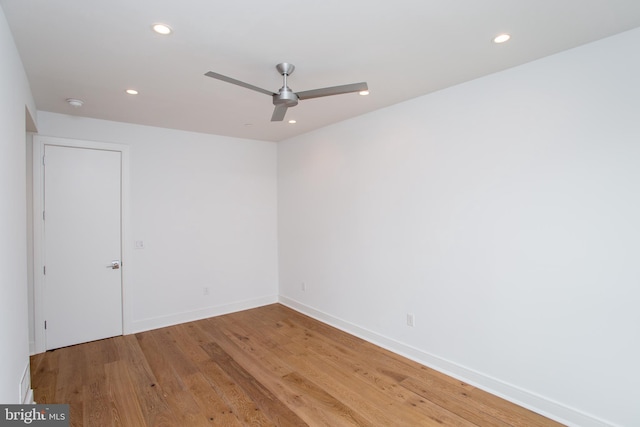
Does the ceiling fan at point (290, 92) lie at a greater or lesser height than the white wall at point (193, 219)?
greater

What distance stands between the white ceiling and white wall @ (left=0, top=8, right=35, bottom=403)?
247mm

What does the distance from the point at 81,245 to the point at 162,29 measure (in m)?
3.02

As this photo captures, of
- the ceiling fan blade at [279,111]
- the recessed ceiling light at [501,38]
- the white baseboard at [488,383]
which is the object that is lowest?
the white baseboard at [488,383]

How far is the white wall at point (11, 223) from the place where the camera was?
171 cm

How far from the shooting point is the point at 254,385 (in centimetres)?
282

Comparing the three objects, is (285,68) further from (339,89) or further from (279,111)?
(339,89)

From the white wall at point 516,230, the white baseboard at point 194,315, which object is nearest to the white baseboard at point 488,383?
the white wall at point 516,230

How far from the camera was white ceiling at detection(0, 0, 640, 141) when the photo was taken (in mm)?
1746

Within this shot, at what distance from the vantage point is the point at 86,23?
1.87 meters

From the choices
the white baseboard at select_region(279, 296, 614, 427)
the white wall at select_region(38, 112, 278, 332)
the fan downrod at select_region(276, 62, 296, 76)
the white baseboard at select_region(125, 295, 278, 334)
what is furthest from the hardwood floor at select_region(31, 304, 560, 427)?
the fan downrod at select_region(276, 62, 296, 76)

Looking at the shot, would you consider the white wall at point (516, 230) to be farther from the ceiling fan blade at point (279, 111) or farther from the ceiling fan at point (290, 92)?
the ceiling fan blade at point (279, 111)

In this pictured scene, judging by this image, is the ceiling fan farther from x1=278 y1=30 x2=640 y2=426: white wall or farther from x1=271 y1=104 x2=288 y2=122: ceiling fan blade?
x1=278 y1=30 x2=640 y2=426: white wall

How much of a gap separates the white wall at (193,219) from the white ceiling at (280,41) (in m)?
1.10

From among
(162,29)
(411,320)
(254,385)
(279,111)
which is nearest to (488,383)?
(411,320)
